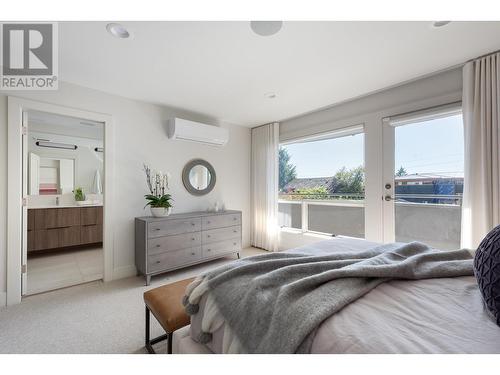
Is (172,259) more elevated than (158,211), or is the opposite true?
(158,211)

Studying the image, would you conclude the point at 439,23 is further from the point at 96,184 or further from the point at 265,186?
the point at 96,184

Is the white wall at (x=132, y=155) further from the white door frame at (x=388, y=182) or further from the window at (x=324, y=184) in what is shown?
the white door frame at (x=388, y=182)

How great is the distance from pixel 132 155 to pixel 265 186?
7.21 feet

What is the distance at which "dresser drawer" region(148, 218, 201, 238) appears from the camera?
268 cm

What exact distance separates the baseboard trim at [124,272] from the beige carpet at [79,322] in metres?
0.19

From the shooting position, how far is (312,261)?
1233 millimetres

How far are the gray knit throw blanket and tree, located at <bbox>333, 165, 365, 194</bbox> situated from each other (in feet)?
5.78

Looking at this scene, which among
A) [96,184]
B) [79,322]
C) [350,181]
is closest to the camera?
[79,322]

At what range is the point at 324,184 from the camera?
355 centimetres

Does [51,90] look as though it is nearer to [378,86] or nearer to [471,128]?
[378,86]

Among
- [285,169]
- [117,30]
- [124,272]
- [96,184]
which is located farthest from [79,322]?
[96,184]

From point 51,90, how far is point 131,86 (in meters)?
0.79
